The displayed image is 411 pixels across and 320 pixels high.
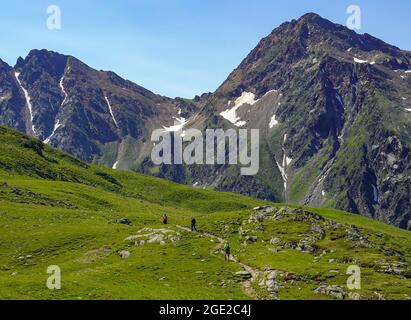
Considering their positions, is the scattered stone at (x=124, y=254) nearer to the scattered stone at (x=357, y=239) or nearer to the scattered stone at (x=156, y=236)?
the scattered stone at (x=156, y=236)

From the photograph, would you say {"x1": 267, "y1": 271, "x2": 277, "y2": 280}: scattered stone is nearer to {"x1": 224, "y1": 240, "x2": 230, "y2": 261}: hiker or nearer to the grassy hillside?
the grassy hillside

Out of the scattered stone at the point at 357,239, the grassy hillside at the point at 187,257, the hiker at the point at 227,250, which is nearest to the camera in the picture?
the grassy hillside at the point at 187,257

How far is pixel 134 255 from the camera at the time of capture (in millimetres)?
67875

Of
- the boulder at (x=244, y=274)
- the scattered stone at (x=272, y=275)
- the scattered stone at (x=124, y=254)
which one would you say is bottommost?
the boulder at (x=244, y=274)

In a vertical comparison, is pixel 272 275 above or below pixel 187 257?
below

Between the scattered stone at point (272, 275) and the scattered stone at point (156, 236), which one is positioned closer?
the scattered stone at point (272, 275)

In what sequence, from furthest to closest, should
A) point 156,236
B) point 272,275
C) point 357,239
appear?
1. point 357,239
2. point 156,236
3. point 272,275

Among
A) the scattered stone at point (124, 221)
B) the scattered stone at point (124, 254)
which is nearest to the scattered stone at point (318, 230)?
the scattered stone at point (124, 254)

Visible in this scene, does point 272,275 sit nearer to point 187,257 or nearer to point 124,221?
point 187,257

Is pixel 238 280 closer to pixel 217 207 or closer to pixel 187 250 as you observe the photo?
pixel 187 250

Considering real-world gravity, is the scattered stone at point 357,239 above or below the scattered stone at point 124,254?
above

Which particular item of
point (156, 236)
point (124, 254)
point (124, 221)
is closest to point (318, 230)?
point (156, 236)

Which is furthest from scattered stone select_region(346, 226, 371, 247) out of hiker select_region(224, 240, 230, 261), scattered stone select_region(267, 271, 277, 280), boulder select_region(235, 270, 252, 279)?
boulder select_region(235, 270, 252, 279)

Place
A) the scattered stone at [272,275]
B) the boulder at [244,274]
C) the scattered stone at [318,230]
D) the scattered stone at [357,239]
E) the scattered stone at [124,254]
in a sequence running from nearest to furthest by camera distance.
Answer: the scattered stone at [272,275]
the boulder at [244,274]
the scattered stone at [124,254]
the scattered stone at [357,239]
the scattered stone at [318,230]
